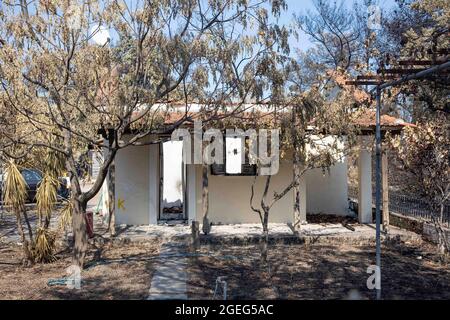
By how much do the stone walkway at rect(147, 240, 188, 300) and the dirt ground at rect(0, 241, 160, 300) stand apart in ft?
0.43

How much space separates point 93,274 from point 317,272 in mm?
3702

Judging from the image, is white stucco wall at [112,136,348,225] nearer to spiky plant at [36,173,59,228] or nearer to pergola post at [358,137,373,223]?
pergola post at [358,137,373,223]

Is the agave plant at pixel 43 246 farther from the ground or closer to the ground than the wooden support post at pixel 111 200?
closer to the ground

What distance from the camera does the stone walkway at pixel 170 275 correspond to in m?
6.38

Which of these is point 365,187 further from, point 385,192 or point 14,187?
point 14,187

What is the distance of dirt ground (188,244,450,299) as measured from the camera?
6500mm

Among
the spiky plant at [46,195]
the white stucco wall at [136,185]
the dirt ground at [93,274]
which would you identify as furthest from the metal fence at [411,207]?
the spiky plant at [46,195]

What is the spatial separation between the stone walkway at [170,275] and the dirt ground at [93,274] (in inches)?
5.2

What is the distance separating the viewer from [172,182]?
1369 centimetres

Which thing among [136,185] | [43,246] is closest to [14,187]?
[43,246]

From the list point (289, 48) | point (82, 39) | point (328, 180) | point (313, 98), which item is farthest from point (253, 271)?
point (328, 180)

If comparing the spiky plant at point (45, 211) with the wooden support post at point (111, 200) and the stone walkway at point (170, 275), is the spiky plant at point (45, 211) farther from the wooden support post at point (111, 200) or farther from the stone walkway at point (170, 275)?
the stone walkway at point (170, 275)

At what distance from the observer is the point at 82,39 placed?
6551mm
